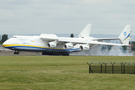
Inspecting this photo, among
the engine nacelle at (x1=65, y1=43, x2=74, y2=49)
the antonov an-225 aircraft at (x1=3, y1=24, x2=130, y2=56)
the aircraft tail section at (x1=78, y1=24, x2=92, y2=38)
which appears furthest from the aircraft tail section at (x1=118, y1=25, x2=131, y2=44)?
the engine nacelle at (x1=65, y1=43, x2=74, y2=49)

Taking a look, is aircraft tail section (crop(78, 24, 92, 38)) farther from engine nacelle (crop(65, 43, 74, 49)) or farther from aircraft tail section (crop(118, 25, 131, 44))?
engine nacelle (crop(65, 43, 74, 49))

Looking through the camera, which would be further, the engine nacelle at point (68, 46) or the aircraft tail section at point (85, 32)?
the aircraft tail section at point (85, 32)

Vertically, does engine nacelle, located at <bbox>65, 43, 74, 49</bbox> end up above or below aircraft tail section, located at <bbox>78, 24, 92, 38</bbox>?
below

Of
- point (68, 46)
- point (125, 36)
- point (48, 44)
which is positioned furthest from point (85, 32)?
point (48, 44)

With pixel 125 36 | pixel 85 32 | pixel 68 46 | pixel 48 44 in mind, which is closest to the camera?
pixel 48 44

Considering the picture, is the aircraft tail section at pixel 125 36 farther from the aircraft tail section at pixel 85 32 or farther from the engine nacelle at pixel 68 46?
the engine nacelle at pixel 68 46

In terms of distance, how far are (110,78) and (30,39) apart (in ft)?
132

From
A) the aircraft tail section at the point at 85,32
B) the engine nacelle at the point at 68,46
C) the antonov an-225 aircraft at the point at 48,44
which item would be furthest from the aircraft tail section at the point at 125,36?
the engine nacelle at the point at 68,46

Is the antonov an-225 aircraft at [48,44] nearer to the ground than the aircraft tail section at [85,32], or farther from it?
nearer to the ground

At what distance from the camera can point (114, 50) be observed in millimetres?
77062

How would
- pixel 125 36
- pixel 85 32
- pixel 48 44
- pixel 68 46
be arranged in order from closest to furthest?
pixel 48 44 < pixel 68 46 < pixel 125 36 < pixel 85 32

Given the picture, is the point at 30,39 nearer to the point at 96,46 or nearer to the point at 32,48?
the point at 32,48

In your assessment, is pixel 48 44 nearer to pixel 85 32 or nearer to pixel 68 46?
pixel 68 46

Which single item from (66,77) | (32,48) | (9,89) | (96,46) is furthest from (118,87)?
(96,46)
